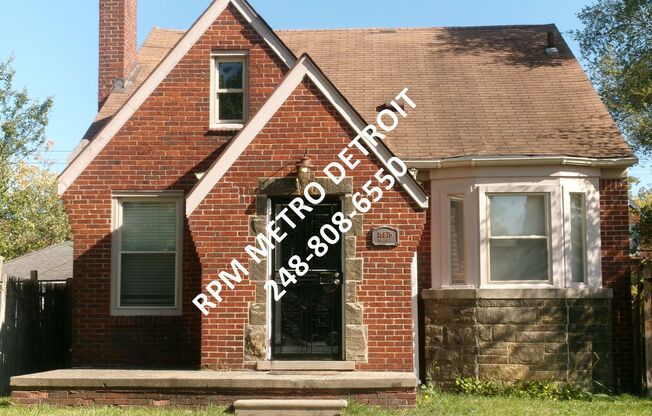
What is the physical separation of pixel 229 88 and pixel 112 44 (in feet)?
14.1

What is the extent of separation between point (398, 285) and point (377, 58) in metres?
7.15

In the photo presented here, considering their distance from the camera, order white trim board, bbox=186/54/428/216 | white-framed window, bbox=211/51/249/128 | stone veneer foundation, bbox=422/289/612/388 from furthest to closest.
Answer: white-framed window, bbox=211/51/249/128 → stone veneer foundation, bbox=422/289/612/388 → white trim board, bbox=186/54/428/216

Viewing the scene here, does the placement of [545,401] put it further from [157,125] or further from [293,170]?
[157,125]

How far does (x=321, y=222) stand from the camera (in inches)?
434

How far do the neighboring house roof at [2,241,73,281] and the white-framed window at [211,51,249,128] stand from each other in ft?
34.4

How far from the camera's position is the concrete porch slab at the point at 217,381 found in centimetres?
955

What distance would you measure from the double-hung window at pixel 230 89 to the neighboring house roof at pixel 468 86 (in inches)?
102

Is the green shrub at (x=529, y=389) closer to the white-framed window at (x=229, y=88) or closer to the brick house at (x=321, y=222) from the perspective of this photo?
the brick house at (x=321, y=222)

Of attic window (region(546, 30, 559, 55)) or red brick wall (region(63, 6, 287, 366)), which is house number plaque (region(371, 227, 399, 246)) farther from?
attic window (region(546, 30, 559, 55))

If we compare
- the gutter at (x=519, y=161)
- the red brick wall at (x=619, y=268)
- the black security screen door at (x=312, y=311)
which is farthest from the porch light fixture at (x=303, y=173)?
the red brick wall at (x=619, y=268)

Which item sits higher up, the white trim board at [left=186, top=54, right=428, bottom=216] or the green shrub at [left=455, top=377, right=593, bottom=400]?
the white trim board at [left=186, top=54, right=428, bottom=216]

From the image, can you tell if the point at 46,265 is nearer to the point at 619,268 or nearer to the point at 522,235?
the point at 522,235

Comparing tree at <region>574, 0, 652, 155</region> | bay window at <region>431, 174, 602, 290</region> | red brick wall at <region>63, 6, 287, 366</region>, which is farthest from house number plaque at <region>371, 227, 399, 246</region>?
tree at <region>574, 0, 652, 155</region>

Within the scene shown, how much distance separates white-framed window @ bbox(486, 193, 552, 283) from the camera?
12016mm
